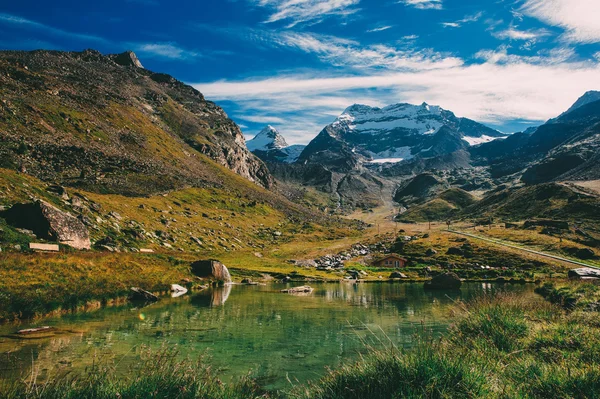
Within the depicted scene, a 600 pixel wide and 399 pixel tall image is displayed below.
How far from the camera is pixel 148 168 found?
14025 centimetres

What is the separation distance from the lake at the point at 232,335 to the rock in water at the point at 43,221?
16.5m

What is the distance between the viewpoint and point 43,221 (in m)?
44.8

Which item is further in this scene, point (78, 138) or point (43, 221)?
point (78, 138)

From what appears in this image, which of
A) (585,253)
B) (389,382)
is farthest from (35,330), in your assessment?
(585,253)

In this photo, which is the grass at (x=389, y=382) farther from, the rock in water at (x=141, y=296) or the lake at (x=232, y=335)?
the rock in water at (x=141, y=296)

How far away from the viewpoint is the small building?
4542 inches

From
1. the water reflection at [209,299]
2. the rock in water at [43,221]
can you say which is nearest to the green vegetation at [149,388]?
the water reflection at [209,299]

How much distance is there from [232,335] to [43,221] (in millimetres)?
33051

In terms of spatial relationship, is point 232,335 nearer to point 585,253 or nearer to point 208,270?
point 208,270

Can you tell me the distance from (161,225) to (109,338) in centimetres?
6843

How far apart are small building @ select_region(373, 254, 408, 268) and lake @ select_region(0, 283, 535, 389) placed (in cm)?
7283

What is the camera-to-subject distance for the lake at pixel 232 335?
18.3 m

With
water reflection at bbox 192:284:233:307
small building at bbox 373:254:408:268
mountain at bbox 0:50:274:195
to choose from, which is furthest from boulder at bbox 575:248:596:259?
mountain at bbox 0:50:274:195

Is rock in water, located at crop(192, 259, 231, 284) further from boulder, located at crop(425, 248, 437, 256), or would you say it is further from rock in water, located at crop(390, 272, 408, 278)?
boulder, located at crop(425, 248, 437, 256)
